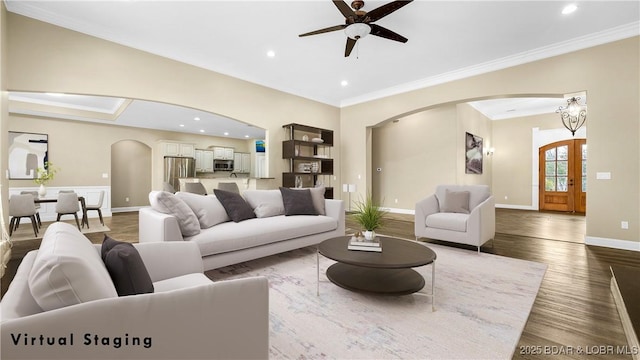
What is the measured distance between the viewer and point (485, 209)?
3574 mm

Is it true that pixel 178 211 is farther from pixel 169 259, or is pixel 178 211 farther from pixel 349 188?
pixel 349 188

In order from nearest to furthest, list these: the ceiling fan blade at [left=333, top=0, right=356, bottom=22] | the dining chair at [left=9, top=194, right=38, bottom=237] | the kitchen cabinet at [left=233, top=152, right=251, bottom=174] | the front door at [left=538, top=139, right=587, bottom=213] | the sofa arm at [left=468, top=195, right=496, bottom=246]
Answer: the ceiling fan blade at [left=333, top=0, right=356, bottom=22], the sofa arm at [left=468, top=195, right=496, bottom=246], the dining chair at [left=9, top=194, right=38, bottom=237], the front door at [left=538, top=139, right=587, bottom=213], the kitchen cabinet at [left=233, top=152, right=251, bottom=174]

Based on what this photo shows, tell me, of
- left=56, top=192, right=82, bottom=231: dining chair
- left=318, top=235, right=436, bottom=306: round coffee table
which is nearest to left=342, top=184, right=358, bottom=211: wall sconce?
left=318, top=235, right=436, bottom=306: round coffee table

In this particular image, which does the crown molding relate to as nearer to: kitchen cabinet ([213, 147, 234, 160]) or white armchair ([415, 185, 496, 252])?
white armchair ([415, 185, 496, 252])

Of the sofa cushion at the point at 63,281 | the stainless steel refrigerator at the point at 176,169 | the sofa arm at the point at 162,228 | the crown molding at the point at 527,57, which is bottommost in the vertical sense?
the sofa arm at the point at 162,228

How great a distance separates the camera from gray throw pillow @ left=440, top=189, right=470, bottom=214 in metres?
4.05

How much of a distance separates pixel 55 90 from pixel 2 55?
519 millimetres

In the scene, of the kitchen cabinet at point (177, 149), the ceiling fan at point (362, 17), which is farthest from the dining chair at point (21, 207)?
the ceiling fan at point (362, 17)

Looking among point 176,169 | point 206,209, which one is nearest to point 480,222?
point 206,209

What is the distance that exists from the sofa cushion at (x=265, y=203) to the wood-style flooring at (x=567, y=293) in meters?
2.16

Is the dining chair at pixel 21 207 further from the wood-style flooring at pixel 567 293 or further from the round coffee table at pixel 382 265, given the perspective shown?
the round coffee table at pixel 382 265

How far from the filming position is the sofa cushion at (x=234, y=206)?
129 inches

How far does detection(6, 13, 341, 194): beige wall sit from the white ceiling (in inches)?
6.0

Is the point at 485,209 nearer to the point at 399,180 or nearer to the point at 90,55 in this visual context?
the point at 399,180
